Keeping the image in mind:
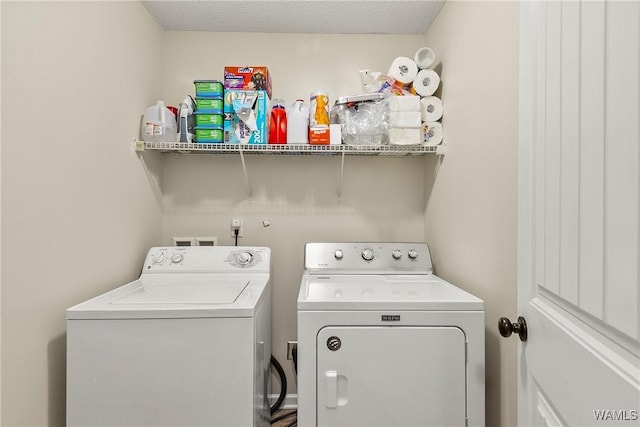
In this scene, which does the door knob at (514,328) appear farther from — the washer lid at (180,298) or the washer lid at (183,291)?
the washer lid at (183,291)

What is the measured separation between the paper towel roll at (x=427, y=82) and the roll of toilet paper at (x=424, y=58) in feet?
0.18

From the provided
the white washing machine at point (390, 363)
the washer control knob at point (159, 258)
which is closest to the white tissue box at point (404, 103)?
the white washing machine at point (390, 363)

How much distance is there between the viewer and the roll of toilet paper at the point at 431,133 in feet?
6.32

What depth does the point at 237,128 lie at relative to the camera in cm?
185

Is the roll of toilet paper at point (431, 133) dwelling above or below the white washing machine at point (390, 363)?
above

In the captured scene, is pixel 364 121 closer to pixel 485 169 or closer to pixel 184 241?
pixel 485 169

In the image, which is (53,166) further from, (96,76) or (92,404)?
(92,404)

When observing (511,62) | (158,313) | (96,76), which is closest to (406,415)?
(158,313)

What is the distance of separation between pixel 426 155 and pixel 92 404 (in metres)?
2.12

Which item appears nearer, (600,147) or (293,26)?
(600,147)

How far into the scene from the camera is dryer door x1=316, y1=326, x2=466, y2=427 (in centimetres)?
131

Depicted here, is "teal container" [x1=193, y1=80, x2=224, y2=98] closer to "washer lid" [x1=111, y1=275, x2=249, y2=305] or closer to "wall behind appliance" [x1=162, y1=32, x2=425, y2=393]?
"wall behind appliance" [x1=162, y1=32, x2=425, y2=393]
